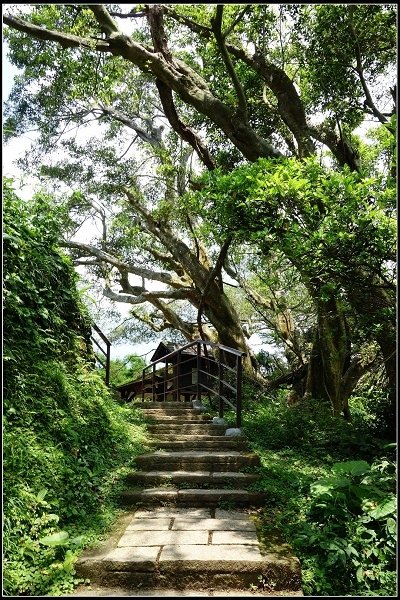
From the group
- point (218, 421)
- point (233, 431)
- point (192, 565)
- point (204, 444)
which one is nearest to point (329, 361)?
point (218, 421)

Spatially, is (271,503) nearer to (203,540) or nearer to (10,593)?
(203,540)

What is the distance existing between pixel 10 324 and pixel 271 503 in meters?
2.98

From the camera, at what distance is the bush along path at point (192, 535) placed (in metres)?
3.25

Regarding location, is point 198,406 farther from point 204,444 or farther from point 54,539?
point 54,539

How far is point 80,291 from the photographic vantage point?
667 cm

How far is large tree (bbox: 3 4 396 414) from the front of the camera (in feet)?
19.5

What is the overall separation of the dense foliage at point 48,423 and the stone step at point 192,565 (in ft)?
0.73

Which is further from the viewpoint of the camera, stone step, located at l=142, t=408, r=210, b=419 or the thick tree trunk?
the thick tree trunk

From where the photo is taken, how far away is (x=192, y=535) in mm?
3783

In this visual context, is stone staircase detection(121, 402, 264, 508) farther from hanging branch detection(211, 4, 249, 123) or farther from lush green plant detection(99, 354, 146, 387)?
lush green plant detection(99, 354, 146, 387)

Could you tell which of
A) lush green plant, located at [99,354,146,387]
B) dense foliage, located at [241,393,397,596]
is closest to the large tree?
dense foliage, located at [241,393,397,596]

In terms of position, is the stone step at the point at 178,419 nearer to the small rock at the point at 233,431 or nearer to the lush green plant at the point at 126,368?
the small rock at the point at 233,431

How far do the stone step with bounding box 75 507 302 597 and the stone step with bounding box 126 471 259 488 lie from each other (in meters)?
1.21

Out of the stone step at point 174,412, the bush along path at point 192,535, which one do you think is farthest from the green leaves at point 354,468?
the stone step at point 174,412
